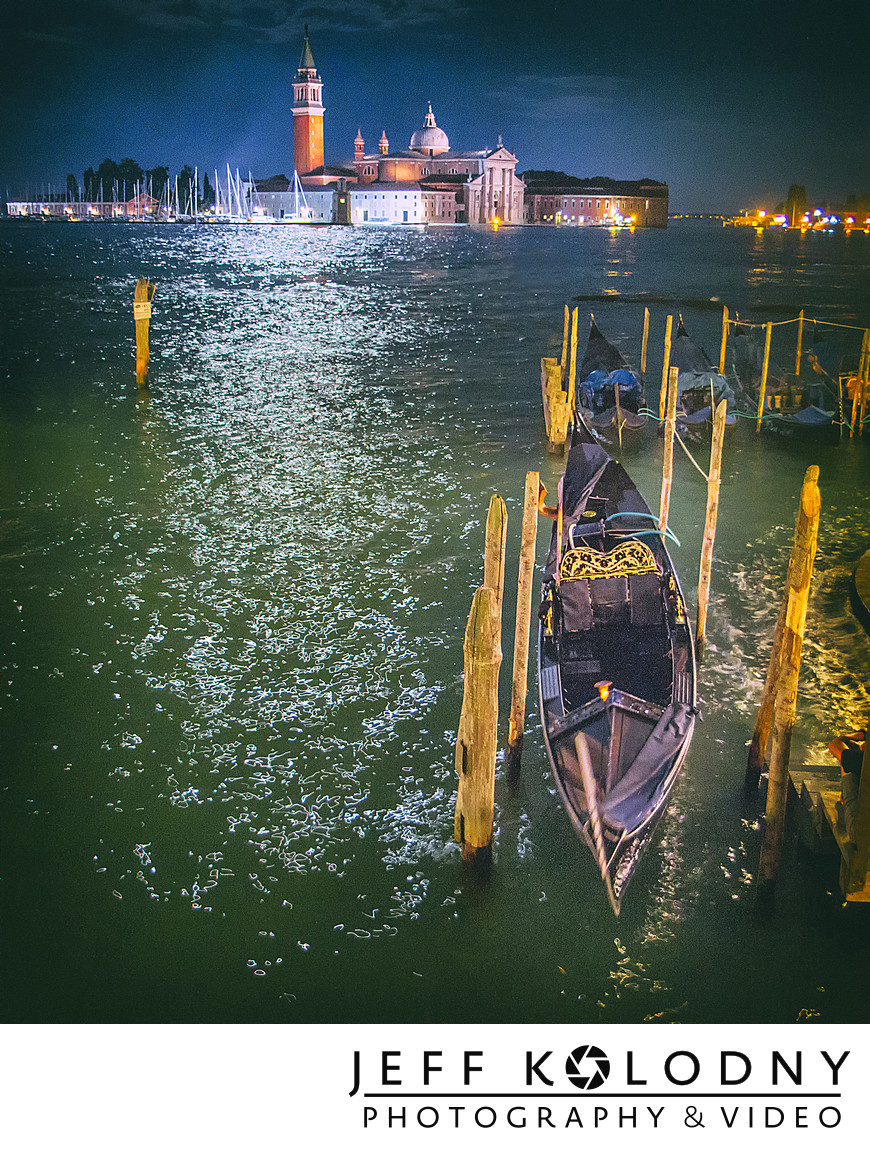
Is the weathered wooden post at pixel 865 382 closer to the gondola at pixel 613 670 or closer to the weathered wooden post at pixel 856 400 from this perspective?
the weathered wooden post at pixel 856 400

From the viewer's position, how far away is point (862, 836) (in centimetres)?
292

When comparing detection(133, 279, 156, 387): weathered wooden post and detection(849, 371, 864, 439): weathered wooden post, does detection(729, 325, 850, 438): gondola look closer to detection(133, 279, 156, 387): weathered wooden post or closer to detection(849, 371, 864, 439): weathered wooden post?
detection(849, 371, 864, 439): weathered wooden post

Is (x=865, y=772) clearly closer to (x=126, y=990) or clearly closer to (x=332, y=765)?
(x=332, y=765)

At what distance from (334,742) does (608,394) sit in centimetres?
676

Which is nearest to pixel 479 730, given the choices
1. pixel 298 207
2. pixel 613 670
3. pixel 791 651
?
pixel 791 651

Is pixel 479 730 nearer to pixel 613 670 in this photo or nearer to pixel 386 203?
A: pixel 613 670

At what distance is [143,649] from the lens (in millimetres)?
4832

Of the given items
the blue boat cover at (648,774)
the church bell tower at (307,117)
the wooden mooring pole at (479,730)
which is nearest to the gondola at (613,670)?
the blue boat cover at (648,774)

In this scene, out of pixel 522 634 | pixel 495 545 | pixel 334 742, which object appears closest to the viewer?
pixel 495 545

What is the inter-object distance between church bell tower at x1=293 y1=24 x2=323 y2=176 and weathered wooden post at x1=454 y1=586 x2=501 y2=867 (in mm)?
78960

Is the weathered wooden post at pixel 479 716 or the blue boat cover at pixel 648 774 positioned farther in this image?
the blue boat cover at pixel 648 774

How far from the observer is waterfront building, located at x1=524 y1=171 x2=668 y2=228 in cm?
7906
